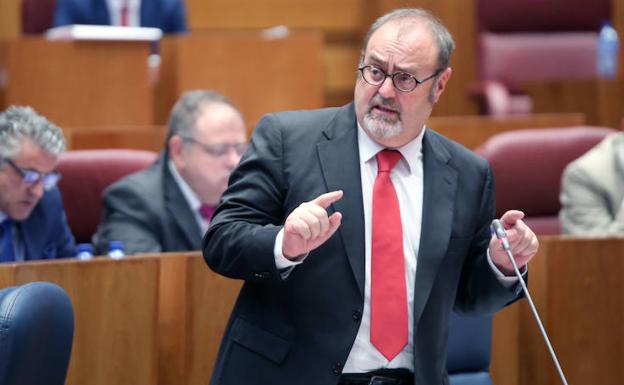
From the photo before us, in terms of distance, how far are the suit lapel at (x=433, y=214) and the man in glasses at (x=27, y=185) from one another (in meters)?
0.83

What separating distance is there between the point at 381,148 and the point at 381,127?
0.13 feet

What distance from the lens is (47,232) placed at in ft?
6.98

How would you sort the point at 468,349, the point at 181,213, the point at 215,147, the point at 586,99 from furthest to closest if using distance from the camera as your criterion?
the point at 586,99
the point at 215,147
the point at 181,213
the point at 468,349

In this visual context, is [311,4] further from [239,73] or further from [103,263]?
[103,263]

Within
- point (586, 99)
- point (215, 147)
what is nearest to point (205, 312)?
point (215, 147)

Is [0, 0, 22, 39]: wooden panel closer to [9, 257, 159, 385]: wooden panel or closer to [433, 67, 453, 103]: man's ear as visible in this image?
[9, 257, 159, 385]: wooden panel

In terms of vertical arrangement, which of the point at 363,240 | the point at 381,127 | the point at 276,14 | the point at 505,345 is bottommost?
the point at 505,345

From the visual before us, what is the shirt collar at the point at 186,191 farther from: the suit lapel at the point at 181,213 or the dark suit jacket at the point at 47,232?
the dark suit jacket at the point at 47,232

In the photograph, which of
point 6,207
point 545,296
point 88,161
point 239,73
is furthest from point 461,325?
point 239,73

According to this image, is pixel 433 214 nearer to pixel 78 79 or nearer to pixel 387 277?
pixel 387 277

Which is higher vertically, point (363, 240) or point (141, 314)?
point (363, 240)

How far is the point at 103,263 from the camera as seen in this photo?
170 cm

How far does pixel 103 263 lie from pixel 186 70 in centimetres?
137

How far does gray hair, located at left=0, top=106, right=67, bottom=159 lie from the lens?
2061mm
